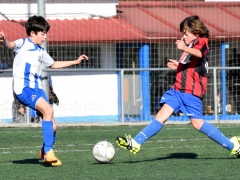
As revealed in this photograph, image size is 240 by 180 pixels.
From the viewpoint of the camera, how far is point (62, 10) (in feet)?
63.1

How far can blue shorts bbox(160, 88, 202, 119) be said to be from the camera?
323 inches

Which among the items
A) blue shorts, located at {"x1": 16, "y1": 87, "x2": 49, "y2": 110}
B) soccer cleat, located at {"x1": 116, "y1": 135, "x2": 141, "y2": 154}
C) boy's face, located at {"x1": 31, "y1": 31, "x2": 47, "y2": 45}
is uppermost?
boy's face, located at {"x1": 31, "y1": 31, "x2": 47, "y2": 45}

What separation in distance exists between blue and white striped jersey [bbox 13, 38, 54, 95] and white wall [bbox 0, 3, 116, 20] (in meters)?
10.4

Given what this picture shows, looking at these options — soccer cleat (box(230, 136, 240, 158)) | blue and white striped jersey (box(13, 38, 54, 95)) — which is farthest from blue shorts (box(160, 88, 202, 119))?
blue and white striped jersey (box(13, 38, 54, 95))

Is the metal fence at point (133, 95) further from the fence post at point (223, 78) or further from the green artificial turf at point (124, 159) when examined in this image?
the green artificial turf at point (124, 159)

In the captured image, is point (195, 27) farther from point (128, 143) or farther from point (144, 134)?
point (128, 143)

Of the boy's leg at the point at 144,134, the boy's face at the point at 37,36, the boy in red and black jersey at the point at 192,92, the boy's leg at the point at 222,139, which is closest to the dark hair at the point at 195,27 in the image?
the boy in red and black jersey at the point at 192,92

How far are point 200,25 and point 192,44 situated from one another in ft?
0.89

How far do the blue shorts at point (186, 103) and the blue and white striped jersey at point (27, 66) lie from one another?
155cm

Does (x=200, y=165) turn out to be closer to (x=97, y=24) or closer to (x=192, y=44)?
(x=192, y=44)

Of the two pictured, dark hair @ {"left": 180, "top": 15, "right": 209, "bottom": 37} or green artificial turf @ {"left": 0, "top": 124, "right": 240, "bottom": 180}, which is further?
dark hair @ {"left": 180, "top": 15, "right": 209, "bottom": 37}

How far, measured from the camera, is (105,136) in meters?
12.2

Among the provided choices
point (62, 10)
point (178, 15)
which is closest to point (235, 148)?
point (62, 10)

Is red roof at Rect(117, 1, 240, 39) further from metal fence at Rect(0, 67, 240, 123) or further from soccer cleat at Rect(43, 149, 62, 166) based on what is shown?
soccer cleat at Rect(43, 149, 62, 166)
